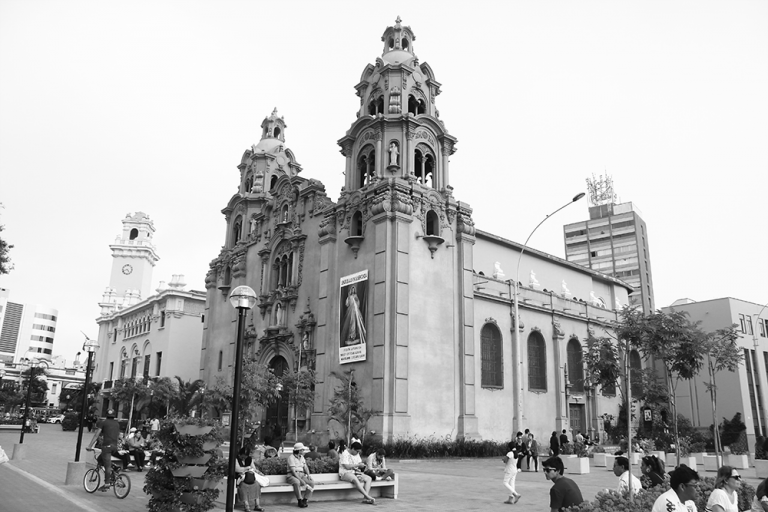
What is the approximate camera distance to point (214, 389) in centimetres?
3722

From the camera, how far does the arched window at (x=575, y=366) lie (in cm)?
4803

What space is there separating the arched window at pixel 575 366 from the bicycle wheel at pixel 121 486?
123 ft

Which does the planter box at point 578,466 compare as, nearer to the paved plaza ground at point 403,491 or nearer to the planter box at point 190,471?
the paved plaza ground at point 403,491

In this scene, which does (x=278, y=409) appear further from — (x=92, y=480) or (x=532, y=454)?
(x=92, y=480)

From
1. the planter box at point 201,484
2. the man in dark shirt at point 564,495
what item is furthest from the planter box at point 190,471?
the man in dark shirt at point 564,495

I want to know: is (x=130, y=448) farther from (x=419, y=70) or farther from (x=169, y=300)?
(x=169, y=300)

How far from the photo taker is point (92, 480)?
17203 millimetres

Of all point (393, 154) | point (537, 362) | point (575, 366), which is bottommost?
point (537, 362)

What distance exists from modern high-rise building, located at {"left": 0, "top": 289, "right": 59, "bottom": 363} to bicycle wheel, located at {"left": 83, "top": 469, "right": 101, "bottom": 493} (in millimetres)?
153316

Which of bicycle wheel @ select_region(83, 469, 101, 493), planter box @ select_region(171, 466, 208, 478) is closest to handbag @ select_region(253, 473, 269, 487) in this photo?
planter box @ select_region(171, 466, 208, 478)

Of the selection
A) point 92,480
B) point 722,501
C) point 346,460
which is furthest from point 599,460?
point 722,501

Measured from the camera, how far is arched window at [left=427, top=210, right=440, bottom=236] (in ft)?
129

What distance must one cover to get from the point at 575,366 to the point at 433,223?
1862 centimetres

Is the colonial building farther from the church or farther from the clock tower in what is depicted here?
the church
